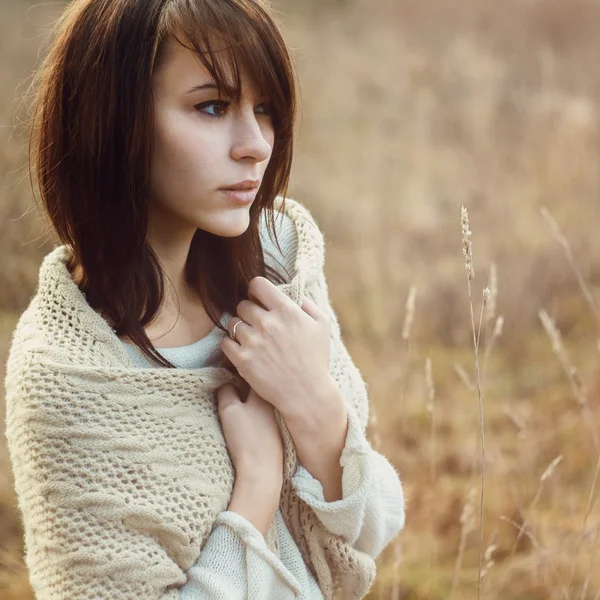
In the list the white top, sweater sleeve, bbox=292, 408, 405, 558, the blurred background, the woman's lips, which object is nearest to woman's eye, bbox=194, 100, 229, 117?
the woman's lips

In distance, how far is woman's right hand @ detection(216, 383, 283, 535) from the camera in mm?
1368

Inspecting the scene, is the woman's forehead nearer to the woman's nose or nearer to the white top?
the woman's nose

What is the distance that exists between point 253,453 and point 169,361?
216 mm

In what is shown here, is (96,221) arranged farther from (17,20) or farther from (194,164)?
(17,20)

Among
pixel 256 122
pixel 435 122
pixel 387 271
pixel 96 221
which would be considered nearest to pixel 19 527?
pixel 96 221

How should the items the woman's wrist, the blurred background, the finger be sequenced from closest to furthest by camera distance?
the woman's wrist → the finger → the blurred background

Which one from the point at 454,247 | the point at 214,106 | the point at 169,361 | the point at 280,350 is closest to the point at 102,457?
the point at 169,361

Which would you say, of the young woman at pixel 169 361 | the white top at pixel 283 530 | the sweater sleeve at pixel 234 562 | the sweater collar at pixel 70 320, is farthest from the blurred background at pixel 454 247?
the sweater collar at pixel 70 320

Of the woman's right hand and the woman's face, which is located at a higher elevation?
the woman's face

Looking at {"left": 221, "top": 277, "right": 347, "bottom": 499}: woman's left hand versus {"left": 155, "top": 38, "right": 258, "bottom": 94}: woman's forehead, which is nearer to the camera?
{"left": 155, "top": 38, "right": 258, "bottom": 94}: woman's forehead

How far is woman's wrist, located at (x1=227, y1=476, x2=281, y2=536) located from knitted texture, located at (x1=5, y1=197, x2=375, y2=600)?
0.02 meters

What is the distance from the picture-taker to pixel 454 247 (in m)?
4.64

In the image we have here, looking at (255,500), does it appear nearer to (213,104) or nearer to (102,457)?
(102,457)

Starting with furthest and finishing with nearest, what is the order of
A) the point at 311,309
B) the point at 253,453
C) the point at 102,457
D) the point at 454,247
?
1. the point at 454,247
2. the point at 311,309
3. the point at 253,453
4. the point at 102,457
